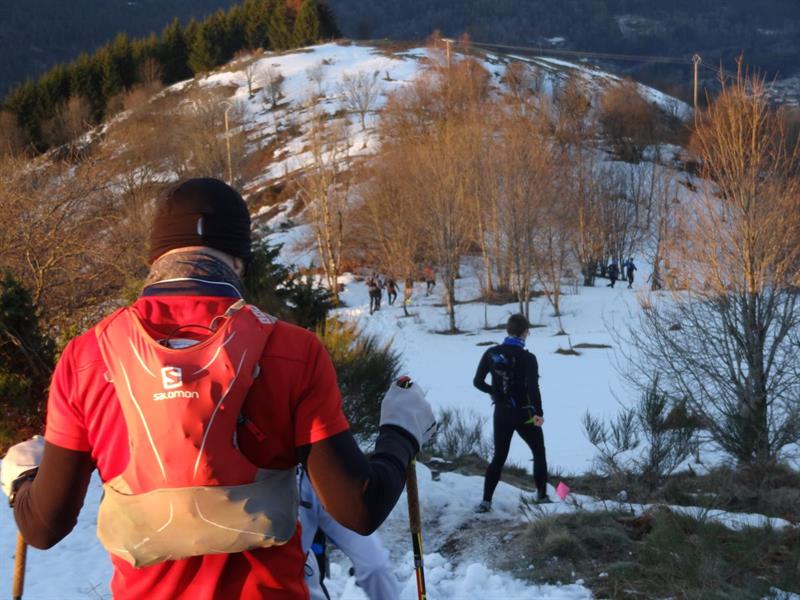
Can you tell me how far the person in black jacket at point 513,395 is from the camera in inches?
282

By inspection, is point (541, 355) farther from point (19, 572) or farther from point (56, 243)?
point (19, 572)

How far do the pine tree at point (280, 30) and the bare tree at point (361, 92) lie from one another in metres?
20.4

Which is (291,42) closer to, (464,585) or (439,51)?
(439,51)

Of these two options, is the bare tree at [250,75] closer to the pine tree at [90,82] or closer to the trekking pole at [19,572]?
the pine tree at [90,82]

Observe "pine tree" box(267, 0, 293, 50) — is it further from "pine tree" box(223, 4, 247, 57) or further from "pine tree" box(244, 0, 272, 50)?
"pine tree" box(223, 4, 247, 57)

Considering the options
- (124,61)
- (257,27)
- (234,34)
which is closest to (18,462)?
(124,61)

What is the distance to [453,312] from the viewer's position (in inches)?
1294

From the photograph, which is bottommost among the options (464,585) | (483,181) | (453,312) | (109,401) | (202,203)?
(453,312)

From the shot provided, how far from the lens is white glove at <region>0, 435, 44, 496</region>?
199 cm

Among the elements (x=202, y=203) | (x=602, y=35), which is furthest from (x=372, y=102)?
(x=602, y=35)

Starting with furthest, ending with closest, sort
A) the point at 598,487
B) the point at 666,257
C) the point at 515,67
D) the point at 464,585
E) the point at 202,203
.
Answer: the point at 515,67 → the point at 666,257 → the point at 598,487 → the point at 464,585 → the point at 202,203

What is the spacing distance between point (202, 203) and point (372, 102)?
66.9m

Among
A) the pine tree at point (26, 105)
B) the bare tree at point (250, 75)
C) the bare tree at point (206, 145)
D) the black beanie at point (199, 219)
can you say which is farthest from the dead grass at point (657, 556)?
the bare tree at point (250, 75)

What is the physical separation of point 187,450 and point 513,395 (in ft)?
19.0
